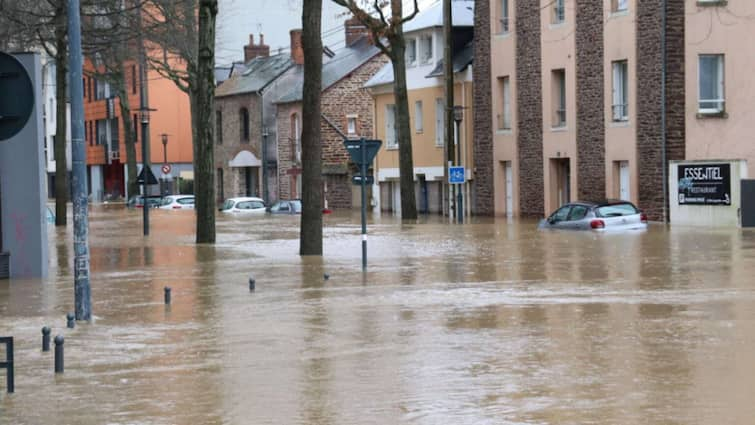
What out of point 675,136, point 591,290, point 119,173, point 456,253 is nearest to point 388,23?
point 675,136

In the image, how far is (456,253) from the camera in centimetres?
3075

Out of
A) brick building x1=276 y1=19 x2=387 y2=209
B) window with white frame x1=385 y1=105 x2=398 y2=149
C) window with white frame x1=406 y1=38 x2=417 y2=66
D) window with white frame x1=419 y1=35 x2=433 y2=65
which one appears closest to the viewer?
window with white frame x1=419 y1=35 x2=433 y2=65

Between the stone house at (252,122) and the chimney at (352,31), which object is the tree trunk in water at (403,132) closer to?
the chimney at (352,31)

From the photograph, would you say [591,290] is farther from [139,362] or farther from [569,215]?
[569,215]

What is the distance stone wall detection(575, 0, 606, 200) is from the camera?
1847 inches

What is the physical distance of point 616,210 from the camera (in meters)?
37.4

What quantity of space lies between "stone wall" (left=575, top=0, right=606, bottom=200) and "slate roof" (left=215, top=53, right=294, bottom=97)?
3289 cm

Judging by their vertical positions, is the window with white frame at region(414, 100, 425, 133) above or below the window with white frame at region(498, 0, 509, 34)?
below

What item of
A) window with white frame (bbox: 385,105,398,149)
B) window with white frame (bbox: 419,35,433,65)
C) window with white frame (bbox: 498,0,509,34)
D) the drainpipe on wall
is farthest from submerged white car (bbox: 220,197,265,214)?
the drainpipe on wall

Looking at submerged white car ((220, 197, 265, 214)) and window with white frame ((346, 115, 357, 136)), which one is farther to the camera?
window with white frame ((346, 115, 357, 136))

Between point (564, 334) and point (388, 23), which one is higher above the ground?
point (388, 23)

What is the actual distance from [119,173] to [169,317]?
84.0 metres

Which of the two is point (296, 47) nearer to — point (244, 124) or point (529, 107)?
point (244, 124)

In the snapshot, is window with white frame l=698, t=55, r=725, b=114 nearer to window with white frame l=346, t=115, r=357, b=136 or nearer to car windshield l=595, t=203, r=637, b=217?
car windshield l=595, t=203, r=637, b=217
